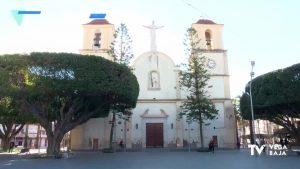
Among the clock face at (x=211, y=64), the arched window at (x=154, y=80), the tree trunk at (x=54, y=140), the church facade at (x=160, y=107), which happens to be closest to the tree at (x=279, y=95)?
the church facade at (x=160, y=107)

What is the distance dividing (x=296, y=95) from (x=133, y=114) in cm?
1881

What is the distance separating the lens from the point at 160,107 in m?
39.1

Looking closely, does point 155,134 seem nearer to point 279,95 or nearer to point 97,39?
point 97,39

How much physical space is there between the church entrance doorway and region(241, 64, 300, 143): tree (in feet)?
37.2

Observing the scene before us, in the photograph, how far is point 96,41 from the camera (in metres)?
41.7

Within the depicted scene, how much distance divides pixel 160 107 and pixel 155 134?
3373 millimetres

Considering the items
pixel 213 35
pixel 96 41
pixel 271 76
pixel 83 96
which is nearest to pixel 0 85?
pixel 83 96

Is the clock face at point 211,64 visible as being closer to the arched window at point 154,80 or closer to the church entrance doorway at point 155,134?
the arched window at point 154,80

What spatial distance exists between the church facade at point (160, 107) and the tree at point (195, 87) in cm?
268

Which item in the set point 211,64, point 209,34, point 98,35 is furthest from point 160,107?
point 98,35

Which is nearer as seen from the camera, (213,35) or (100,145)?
(100,145)

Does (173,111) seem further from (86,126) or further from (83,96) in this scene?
(83,96)

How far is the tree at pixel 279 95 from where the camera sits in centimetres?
2738

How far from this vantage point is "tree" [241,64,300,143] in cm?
2738
